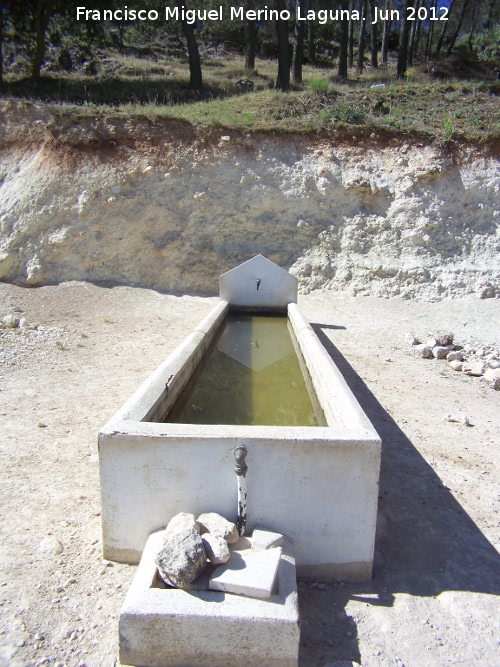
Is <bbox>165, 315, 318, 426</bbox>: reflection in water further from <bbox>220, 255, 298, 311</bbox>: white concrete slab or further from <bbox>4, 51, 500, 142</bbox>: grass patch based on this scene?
<bbox>4, 51, 500, 142</bbox>: grass patch

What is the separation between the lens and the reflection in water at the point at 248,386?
16.4ft

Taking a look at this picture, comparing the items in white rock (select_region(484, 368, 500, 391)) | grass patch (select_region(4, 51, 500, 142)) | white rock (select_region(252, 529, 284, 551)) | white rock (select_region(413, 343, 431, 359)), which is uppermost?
grass patch (select_region(4, 51, 500, 142))

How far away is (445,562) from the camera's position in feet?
11.3

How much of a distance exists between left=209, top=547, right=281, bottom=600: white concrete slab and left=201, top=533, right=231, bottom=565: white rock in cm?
4

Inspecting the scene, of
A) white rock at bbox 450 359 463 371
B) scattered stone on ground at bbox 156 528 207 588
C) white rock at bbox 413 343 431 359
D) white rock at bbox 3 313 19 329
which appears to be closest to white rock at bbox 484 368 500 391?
white rock at bbox 450 359 463 371

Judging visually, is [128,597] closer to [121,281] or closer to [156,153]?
[121,281]

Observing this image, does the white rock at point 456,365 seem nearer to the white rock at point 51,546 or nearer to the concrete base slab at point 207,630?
the concrete base slab at point 207,630

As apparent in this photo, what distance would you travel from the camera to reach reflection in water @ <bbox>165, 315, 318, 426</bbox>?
5.01 m

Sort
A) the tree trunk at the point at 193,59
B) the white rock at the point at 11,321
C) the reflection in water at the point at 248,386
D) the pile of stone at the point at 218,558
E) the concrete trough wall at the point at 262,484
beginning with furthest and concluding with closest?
the tree trunk at the point at 193,59 → the white rock at the point at 11,321 → the reflection in water at the point at 248,386 → the concrete trough wall at the point at 262,484 → the pile of stone at the point at 218,558

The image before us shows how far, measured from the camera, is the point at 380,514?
156 inches

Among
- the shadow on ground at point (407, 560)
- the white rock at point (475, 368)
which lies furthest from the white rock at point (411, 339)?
the shadow on ground at point (407, 560)

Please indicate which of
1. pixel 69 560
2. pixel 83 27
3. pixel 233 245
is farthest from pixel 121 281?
pixel 83 27

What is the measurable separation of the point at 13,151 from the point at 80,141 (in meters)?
1.71

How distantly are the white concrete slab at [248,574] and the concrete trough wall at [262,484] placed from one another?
34 cm
